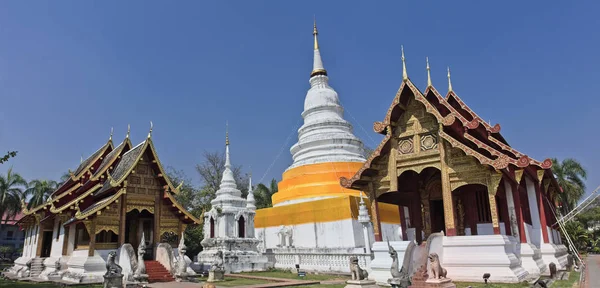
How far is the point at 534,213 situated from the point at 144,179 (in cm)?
1477

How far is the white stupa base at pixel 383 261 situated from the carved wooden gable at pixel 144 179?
9.33 m

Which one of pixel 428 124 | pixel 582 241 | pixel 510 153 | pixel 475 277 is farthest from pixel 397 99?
pixel 582 241

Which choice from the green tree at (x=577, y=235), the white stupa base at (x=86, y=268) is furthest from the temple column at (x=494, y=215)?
the green tree at (x=577, y=235)

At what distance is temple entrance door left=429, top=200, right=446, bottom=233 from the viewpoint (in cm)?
1507

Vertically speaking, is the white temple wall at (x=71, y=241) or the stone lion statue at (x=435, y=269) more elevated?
the white temple wall at (x=71, y=241)

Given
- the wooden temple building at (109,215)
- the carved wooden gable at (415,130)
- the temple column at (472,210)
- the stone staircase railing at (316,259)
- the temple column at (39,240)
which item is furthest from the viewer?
the temple column at (39,240)

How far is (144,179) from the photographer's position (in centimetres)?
1692

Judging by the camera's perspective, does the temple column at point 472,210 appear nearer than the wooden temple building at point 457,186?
No

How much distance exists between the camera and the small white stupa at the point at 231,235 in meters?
21.1

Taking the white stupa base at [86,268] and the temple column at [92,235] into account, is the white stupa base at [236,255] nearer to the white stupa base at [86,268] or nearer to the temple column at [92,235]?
the white stupa base at [86,268]

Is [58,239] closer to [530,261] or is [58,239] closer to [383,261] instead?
[383,261]

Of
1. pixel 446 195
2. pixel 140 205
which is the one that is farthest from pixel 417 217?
pixel 140 205

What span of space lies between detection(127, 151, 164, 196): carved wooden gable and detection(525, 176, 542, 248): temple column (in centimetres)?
1414

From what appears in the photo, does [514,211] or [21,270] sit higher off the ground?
[514,211]
